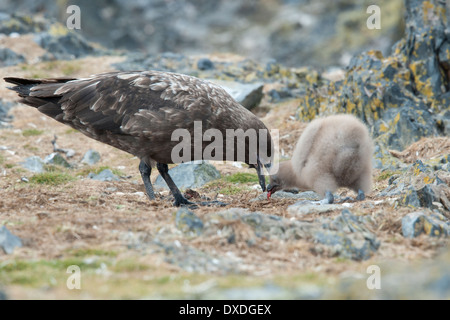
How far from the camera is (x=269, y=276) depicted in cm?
507

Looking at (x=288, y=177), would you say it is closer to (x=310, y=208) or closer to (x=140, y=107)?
(x=310, y=208)

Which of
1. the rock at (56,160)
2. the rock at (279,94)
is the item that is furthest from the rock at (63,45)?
the rock at (56,160)

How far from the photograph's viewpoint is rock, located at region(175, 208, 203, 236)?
19.4 feet

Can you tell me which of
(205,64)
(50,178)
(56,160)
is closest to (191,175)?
(50,178)

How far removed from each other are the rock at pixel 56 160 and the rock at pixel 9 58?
8649mm

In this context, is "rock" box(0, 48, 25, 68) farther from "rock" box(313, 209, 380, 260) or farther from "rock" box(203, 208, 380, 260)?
"rock" box(313, 209, 380, 260)

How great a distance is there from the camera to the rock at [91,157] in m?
12.2

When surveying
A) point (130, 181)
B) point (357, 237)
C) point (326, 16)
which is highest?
point (326, 16)

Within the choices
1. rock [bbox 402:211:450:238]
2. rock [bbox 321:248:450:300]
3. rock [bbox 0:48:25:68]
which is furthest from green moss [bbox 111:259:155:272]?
rock [bbox 0:48:25:68]

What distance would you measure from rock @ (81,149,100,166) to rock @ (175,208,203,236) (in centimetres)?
650
